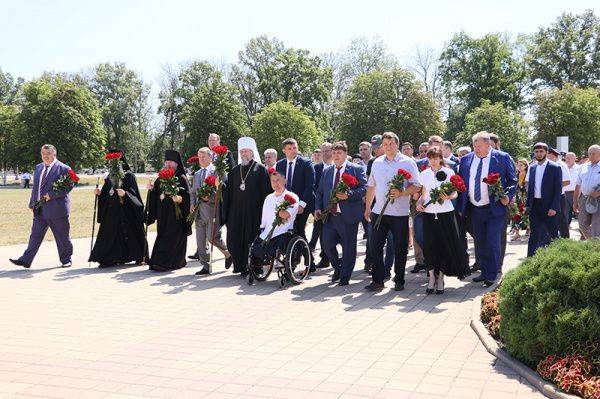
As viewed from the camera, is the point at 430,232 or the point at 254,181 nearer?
the point at 430,232

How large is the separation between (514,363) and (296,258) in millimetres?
4761

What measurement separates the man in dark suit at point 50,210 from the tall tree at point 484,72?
178ft

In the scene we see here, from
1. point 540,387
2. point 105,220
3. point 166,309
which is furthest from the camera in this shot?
point 105,220

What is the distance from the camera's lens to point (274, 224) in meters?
9.70

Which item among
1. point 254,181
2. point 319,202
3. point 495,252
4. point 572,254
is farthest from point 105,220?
point 572,254

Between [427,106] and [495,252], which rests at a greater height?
[427,106]

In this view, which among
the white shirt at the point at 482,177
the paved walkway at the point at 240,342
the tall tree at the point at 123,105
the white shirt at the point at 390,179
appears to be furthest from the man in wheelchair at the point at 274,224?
the tall tree at the point at 123,105

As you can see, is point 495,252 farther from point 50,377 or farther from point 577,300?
point 50,377

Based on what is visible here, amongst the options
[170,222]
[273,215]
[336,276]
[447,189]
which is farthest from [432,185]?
[170,222]

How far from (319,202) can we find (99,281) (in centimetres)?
377

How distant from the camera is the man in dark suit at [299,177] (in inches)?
445

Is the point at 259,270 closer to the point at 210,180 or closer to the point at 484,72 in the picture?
the point at 210,180

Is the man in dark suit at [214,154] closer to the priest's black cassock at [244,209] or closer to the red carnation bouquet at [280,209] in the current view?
the priest's black cassock at [244,209]

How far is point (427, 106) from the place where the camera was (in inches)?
2106
